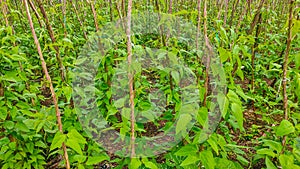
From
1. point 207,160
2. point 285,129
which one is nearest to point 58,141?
point 207,160

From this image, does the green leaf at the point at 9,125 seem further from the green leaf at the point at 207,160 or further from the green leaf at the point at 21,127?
the green leaf at the point at 207,160

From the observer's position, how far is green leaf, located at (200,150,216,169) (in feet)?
5.03

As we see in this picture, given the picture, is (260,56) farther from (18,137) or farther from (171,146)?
(18,137)

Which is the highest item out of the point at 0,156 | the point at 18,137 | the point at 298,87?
the point at 298,87

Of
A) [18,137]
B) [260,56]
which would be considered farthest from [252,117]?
[18,137]

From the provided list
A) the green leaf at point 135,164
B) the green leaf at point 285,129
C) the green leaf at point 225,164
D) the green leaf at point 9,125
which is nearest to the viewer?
the green leaf at point 285,129

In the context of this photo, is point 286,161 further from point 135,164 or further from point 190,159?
point 135,164

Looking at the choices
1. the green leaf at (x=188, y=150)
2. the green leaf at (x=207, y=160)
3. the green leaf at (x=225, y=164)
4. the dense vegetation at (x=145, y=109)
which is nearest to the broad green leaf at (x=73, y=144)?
the dense vegetation at (x=145, y=109)

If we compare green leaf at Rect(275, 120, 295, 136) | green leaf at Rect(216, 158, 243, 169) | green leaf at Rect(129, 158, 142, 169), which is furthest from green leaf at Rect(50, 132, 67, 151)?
green leaf at Rect(275, 120, 295, 136)

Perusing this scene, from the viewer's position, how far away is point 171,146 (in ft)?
6.57

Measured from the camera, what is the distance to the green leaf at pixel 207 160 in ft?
5.03

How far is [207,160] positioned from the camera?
155cm

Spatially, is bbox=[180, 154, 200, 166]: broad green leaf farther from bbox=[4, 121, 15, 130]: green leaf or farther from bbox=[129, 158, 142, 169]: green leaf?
bbox=[4, 121, 15, 130]: green leaf

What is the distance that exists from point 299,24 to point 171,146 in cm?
119
